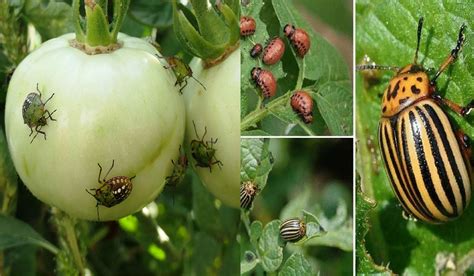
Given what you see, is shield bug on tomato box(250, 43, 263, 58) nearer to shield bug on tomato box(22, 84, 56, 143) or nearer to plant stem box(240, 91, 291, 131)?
plant stem box(240, 91, 291, 131)

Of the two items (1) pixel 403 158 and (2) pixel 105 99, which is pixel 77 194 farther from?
(1) pixel 403 158

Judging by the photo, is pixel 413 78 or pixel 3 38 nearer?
pixel 413 78

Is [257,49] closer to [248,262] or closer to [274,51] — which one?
[274,51]

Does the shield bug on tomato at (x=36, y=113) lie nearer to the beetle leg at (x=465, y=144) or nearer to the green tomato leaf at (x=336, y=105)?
the green tomato leaf at (x=336, y=105)

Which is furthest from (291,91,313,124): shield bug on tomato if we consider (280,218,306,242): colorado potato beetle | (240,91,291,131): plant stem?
(280,218,306,242): colorado potato beetle

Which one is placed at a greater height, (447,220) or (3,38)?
(447,220)

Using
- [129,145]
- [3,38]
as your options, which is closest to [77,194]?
[129,145]

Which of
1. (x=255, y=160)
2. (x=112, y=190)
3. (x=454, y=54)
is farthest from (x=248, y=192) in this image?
(x=454, y=54)
